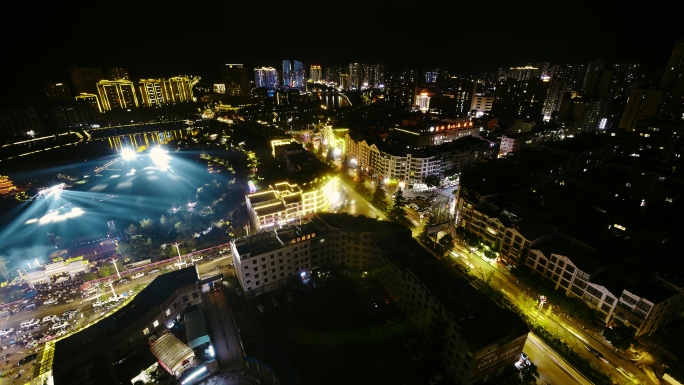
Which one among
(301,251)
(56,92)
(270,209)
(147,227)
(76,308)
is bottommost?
(76,308)

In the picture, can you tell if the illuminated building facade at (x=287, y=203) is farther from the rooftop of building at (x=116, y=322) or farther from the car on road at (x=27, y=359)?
the car on road at (x=27, y=359)

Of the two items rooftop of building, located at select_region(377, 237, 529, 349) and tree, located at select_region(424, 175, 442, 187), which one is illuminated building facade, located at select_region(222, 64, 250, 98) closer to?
tree, located at select_region(424, 175, 442, 187)

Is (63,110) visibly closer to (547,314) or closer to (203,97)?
(203,97)

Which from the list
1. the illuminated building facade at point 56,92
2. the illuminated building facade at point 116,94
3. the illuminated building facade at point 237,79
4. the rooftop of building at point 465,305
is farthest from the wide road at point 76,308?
the illuminated building facade at point 237,79

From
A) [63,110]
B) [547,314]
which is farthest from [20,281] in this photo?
[63,110]

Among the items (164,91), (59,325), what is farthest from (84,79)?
(59,325)

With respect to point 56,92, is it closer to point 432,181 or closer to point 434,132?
point 434,132
